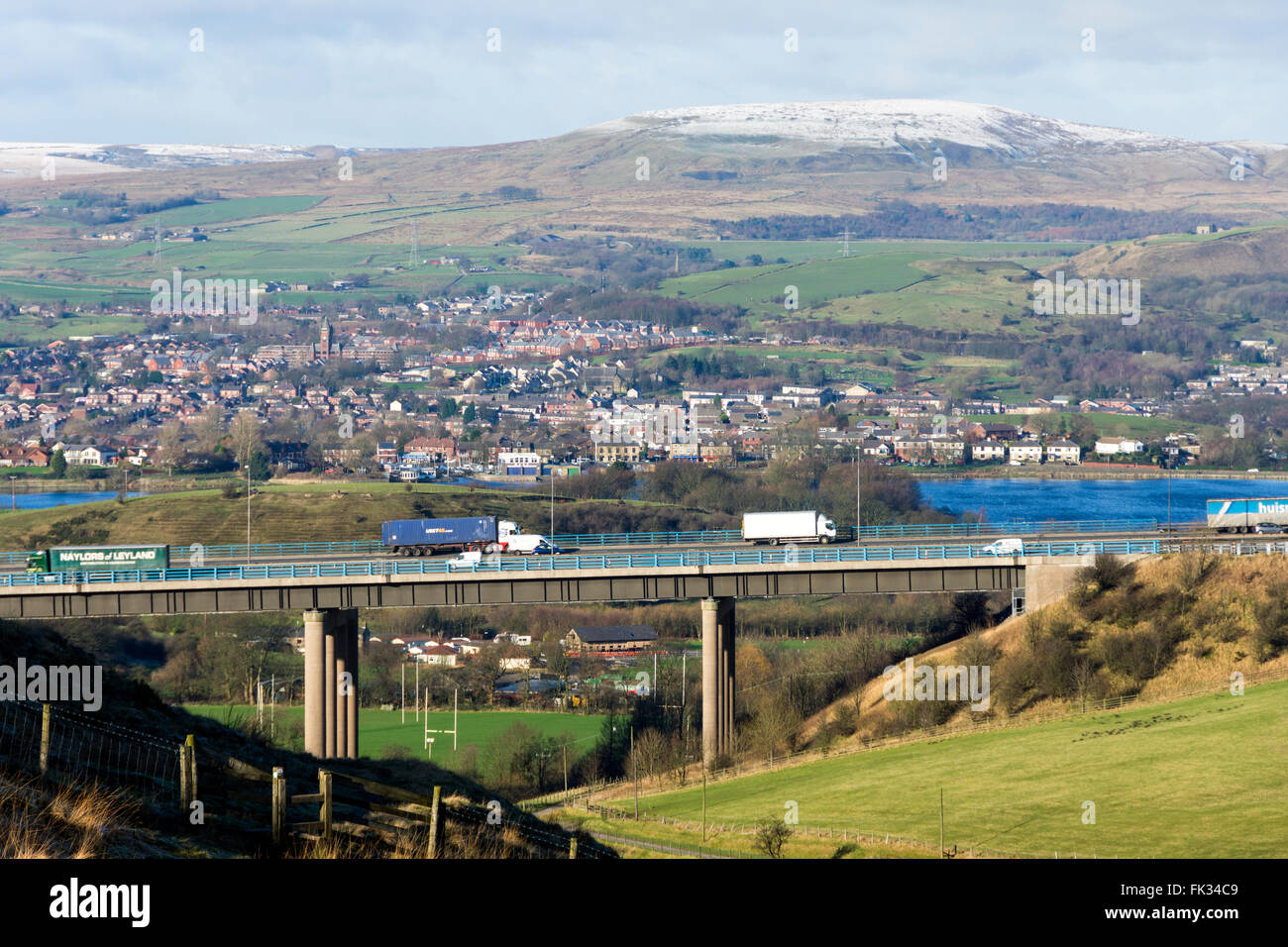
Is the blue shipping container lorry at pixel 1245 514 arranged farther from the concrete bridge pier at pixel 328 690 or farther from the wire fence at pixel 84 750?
the wire fence at pixel 84 750

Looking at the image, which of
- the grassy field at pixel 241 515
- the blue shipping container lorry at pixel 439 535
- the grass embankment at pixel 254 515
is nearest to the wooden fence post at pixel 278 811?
the blue shipping container lorry at pixel 439 535

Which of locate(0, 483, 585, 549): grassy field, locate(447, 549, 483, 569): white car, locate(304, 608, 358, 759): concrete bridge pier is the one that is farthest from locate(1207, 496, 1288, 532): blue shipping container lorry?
locate(0, 483, 585, 549): grassy field

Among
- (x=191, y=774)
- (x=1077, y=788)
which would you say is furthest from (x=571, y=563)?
(x=191, y=774)

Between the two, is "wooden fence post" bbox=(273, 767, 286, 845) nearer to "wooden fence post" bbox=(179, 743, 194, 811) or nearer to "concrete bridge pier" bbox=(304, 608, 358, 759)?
"wooden fence post" bbox=(179, 743, 194, 811)

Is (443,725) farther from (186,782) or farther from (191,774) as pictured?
(191,774)
